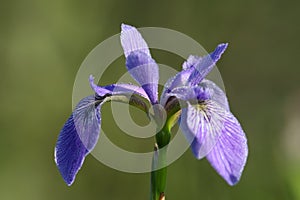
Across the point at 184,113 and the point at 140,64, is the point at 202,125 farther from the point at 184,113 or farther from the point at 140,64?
the point at 140,64

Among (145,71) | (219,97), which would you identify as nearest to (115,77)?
(145,71)

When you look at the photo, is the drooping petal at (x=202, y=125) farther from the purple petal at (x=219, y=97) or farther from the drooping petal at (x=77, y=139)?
the drooping petal at (x=77, y=139)

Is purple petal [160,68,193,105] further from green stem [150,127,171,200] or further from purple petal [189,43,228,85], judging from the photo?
green stem [150,127,171,200]

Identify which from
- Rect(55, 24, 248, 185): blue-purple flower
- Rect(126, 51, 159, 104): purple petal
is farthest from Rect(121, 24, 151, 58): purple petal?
Rect(126, 51, 159, 104): purple petal
